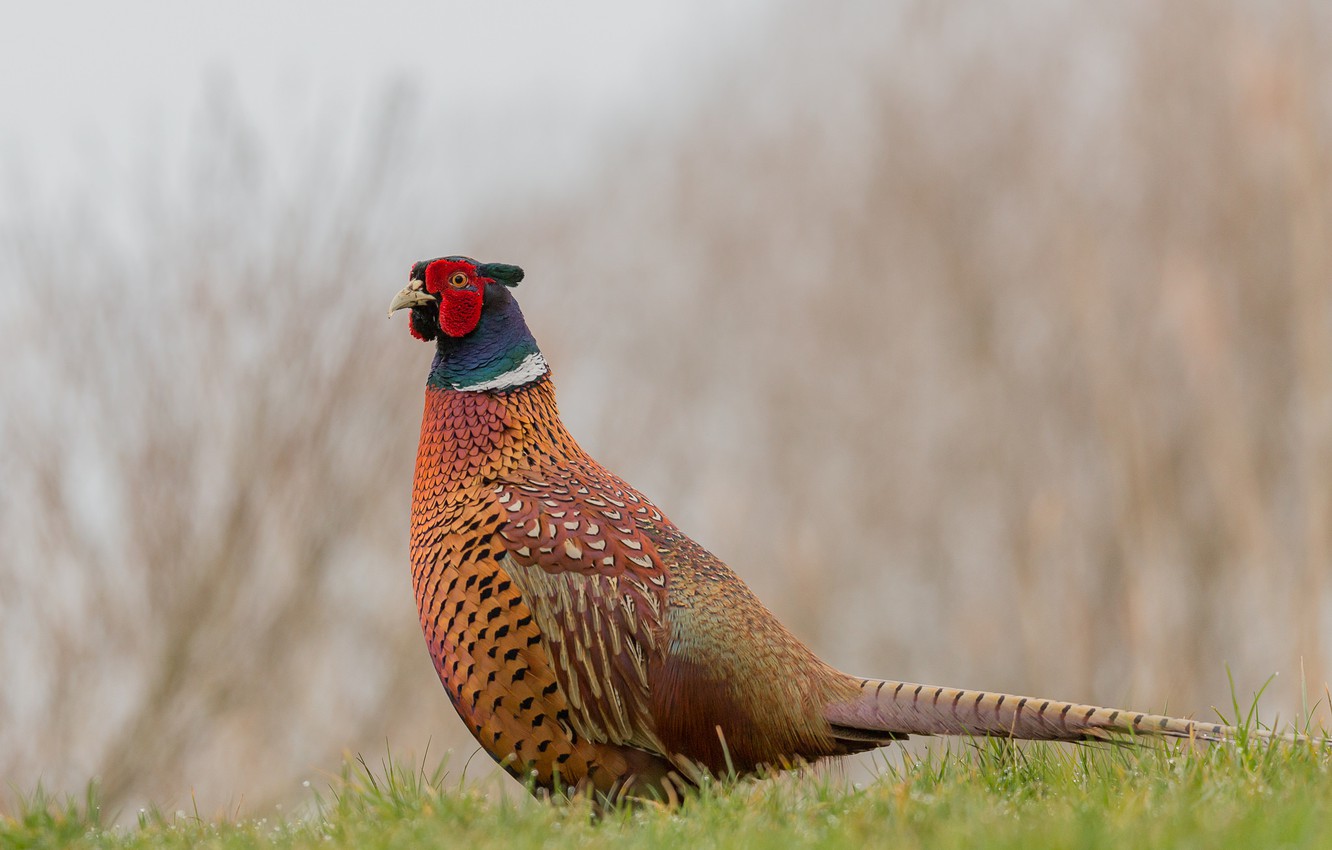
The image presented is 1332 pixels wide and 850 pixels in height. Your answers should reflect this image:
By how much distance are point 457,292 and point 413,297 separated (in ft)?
0.53

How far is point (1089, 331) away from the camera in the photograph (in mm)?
15156

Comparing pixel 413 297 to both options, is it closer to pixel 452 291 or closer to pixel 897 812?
pixel 452 291

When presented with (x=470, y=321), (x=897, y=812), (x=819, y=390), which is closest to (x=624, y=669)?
(x=897, y=812)

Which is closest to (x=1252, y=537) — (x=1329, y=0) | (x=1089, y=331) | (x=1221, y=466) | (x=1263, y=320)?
(x=1221, y=466)

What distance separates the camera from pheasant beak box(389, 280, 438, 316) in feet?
15.7

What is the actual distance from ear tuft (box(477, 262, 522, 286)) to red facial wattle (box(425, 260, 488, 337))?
31 millimetres

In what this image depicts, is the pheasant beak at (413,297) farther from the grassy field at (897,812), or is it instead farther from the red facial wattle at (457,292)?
the grassy field at (897,812)

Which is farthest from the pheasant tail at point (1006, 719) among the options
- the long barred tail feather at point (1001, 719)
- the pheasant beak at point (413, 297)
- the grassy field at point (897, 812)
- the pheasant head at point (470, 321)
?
the pheasant beak at point (413, 297)

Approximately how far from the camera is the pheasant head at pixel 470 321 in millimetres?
4770

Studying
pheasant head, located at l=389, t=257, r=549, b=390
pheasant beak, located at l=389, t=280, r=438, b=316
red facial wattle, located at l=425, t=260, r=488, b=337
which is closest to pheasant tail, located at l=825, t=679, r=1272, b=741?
pheasant head, located at l=389, t=257, r=549, b=390

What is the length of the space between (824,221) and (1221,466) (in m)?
7.12

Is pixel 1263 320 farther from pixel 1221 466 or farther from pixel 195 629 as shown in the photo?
pixel 195 629

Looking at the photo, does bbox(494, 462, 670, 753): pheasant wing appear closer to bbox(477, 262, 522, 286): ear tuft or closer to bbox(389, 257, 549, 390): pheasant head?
bbox(389, 257, 549, 390): pheasant head

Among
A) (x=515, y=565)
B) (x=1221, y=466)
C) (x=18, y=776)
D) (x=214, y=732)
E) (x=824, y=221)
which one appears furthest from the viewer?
(x=824, y=221)
